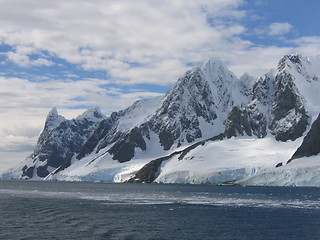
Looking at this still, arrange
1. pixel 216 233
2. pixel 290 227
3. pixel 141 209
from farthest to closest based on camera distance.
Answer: pixel 141 209, pixel 290 227, pixel 216 233

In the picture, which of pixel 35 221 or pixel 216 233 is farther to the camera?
pixel 35 221

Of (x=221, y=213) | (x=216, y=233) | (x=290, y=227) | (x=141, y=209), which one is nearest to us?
(x=216, y=233)

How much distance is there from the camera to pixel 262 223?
86.1m

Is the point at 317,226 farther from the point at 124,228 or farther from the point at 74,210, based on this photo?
the point at 74,210

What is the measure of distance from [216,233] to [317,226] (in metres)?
19.4

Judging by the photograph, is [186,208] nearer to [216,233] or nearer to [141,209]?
[141,209]

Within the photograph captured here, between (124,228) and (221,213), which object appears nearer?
(124,228)

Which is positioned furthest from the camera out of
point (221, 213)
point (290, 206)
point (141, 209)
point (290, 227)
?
point (290, 206)

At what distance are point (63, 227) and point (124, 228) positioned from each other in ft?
32.2

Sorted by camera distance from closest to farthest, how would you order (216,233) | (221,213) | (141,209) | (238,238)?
(238,238)
(216,233)
(221,213)
(141,209)

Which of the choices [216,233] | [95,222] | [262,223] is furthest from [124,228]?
[262,223]

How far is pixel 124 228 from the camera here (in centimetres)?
7794

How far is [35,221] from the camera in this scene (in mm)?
84375

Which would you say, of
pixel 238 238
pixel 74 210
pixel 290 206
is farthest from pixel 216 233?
pixel 290 206
